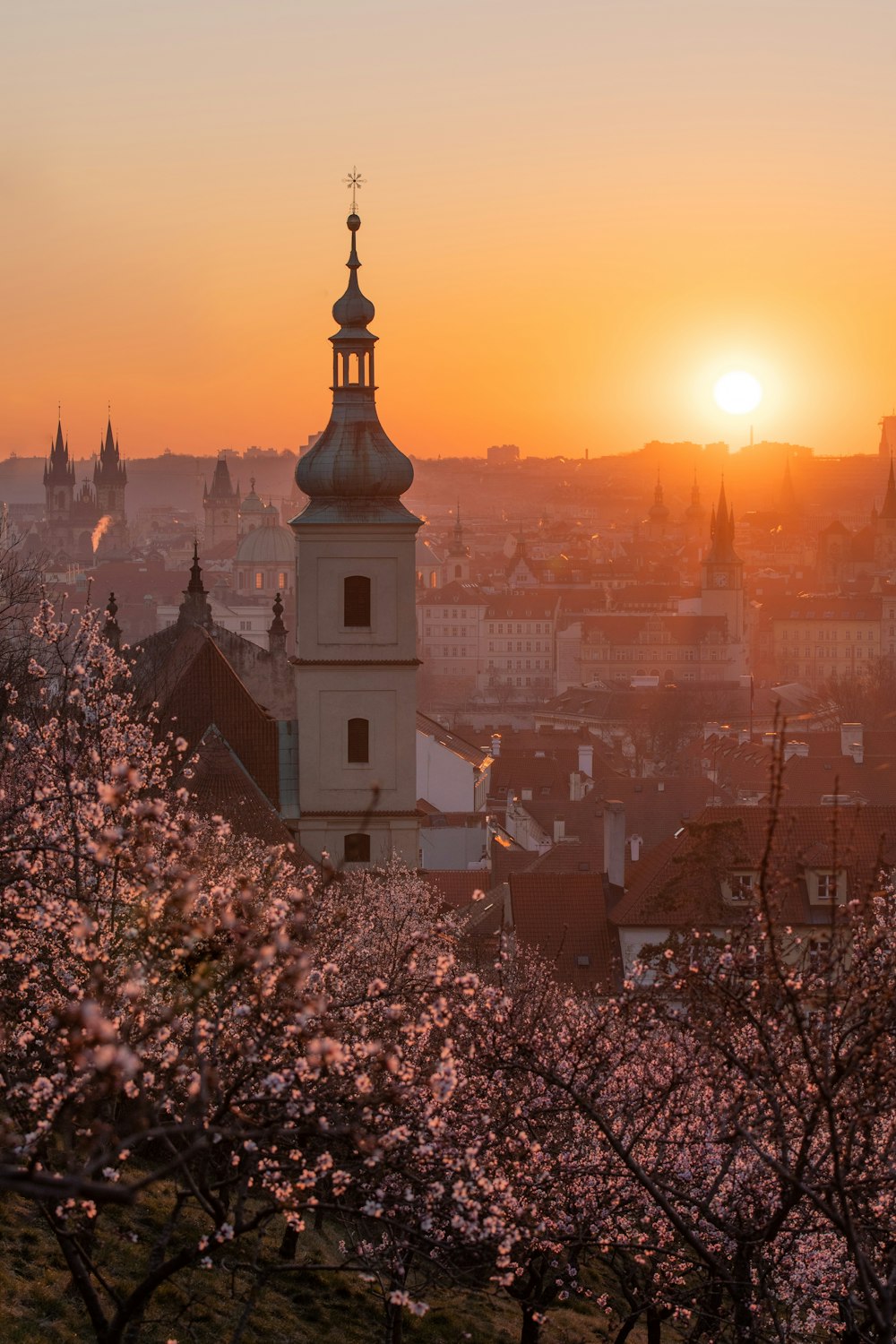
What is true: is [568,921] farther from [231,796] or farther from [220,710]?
[231,796]

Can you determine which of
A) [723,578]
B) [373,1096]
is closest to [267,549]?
[723,578]

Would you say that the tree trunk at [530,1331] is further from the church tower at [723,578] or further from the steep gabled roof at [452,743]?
the church tower at [723,578]

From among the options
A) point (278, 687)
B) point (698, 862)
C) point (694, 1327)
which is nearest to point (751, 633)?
point (278, 687)

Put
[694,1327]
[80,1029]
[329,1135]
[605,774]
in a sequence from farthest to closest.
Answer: [605,774] < [694,1327] < [329,1135] < [80,1029]

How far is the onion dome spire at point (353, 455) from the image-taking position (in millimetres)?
32406

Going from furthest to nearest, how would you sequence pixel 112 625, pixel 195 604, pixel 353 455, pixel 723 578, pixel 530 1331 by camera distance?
pixel 723 578 < pixel 112 625 < pixel 195 604 < pixel 353 455 < pixel 530 1331

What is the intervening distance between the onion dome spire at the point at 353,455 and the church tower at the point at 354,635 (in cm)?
2

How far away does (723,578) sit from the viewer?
163375 millimetres

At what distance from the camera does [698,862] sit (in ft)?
97.0

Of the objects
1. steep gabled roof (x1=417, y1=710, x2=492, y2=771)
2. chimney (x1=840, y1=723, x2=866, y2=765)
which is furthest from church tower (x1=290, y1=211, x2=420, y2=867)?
chimney (x1=840, y1=723, x2=866, y2=765)

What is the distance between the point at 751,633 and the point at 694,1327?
160174 mm

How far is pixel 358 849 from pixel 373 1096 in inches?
966

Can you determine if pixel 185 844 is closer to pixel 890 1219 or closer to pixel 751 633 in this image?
pixel 890 1219

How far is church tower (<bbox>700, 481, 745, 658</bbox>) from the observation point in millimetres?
162750
